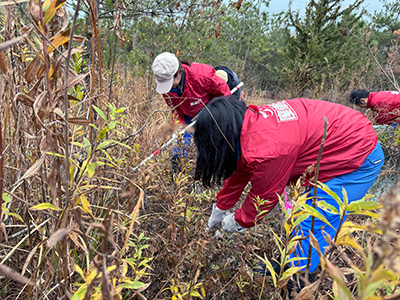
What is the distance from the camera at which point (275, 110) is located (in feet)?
4.86

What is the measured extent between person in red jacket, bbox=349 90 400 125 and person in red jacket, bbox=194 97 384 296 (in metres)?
1.71

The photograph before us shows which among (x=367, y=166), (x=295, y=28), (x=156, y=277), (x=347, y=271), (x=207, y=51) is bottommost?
(x=156, y=277)

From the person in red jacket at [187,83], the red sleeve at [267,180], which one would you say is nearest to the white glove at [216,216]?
the red sleeve at [267,180]

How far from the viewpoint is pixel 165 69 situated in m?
2.62

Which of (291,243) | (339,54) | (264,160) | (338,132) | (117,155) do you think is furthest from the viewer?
(339,54)

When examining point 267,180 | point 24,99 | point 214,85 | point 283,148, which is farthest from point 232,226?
point 214,85

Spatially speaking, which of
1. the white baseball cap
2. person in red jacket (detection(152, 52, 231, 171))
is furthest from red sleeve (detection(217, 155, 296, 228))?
the white baseball cap

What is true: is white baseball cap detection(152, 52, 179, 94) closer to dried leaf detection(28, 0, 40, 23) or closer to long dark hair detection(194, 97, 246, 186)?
long dark hair detection(194, 97, 246, 186)

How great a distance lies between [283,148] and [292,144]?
0.20ft

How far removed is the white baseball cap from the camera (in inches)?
103

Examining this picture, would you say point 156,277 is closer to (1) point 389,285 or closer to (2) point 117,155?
(2) point 117,155

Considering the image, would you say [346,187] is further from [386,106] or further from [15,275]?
[386,106]

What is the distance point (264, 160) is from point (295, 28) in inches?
439

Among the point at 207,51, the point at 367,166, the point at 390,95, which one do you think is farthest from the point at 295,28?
the point at 367,166
